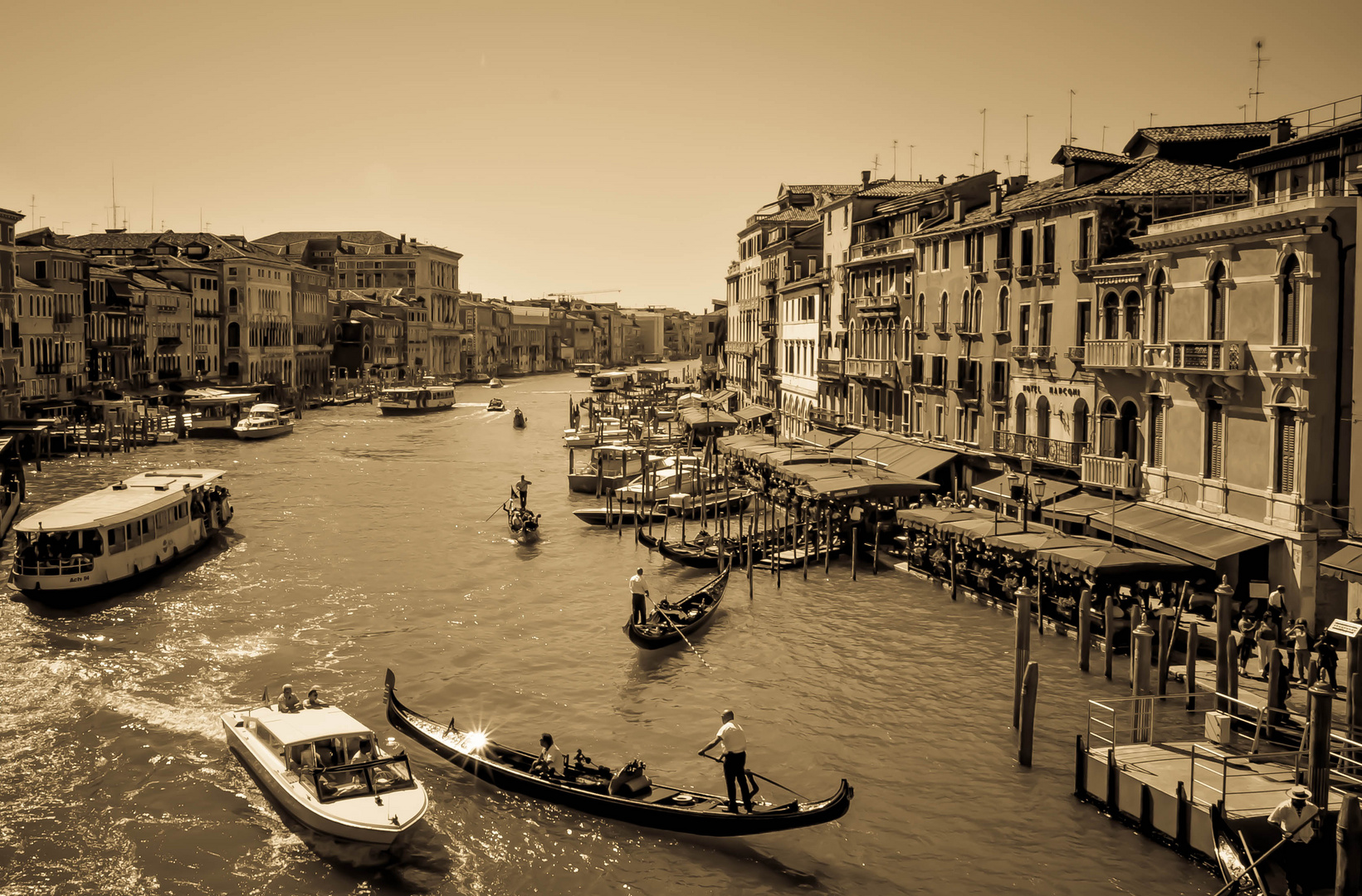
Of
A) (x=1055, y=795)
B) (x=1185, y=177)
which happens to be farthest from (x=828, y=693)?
A: (x=1185, y=177)

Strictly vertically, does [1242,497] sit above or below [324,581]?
above

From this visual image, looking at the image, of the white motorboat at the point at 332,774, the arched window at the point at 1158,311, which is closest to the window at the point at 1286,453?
the arched window at the point at 1158,311

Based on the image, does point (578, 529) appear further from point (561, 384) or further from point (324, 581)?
point (561, 384)

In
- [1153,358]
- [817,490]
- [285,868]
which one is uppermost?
[1153,358]

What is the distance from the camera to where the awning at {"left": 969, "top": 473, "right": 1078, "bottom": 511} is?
2623 centimetres

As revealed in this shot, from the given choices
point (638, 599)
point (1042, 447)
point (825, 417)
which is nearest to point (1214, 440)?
point (1042, 447)

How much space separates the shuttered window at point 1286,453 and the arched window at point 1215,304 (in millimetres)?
2432

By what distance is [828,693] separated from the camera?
1867 centimetres

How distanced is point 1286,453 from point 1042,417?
950cm

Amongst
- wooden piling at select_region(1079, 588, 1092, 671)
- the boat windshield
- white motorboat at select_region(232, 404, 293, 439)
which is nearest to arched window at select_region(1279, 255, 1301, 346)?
wooden piling at select_region(1079, 588, 1092, 671)

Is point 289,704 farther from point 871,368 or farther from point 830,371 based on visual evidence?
point 830,371

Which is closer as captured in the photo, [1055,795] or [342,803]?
[342,803]

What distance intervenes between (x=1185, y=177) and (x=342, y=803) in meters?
23.0

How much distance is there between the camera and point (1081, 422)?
2711 centimetres
